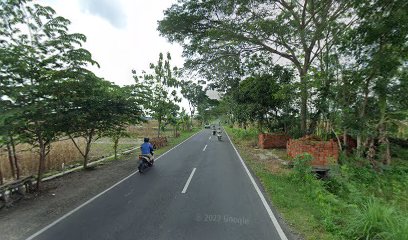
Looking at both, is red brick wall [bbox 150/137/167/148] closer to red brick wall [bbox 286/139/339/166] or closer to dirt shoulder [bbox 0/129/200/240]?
dirt shoulder [bbox 0/129/200/240]

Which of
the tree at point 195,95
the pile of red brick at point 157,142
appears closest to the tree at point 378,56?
the pile of red brick at point 157,142

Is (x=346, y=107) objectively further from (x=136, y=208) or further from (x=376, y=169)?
(x=136, y=208)

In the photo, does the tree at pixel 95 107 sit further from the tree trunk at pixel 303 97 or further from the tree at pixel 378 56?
the tree at pixel 378 56

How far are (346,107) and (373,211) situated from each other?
9297 mm

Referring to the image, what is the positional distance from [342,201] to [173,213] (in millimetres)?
5274

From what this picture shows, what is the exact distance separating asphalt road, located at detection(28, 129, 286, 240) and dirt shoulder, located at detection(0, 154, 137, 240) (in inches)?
16.9

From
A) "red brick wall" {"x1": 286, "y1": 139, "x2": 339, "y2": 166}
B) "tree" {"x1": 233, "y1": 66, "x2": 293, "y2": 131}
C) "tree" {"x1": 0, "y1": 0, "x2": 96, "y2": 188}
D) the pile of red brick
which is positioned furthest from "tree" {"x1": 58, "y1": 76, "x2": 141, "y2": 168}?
"tree" {"x1": 233, "y1": 66, "x2": 293, "y2": 131}

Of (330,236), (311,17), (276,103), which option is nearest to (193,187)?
(330,236)

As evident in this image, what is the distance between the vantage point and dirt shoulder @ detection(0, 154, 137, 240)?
6.36 metres

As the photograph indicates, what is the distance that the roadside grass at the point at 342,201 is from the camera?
5512 mm

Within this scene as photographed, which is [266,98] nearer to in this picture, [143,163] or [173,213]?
[143,163]

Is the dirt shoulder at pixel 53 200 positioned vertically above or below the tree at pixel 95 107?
below

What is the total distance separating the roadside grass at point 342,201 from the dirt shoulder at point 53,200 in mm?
6118

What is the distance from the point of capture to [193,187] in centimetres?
962
